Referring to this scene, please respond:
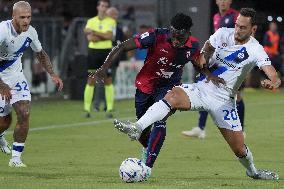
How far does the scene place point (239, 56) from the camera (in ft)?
38.0

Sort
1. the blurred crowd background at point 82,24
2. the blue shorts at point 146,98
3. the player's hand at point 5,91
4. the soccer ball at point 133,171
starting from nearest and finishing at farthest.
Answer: the soccer ball at point 133,171
the blue shorts at point 146,98
the player's hand at point 5,91
the blurred crowd background at point 82,24

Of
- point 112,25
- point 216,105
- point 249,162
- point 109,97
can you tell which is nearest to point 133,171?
point 216,105

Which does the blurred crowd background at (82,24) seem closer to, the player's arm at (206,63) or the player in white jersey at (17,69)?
the player in white jersey at (17,69)

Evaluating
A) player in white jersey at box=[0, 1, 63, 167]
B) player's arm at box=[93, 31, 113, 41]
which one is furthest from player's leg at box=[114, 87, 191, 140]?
player's arm at box=[93, 31, 113, 41]

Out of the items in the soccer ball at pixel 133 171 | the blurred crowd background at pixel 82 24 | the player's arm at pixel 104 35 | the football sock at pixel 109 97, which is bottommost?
the blurred crowd background at pixel 82 24

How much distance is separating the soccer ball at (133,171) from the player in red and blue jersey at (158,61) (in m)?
0.29

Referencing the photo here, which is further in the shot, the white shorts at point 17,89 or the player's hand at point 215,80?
the white shorts at point 17,89

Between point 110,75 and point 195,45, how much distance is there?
10.6 metres

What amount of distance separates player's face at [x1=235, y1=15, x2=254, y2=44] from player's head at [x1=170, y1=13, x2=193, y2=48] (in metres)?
0.55

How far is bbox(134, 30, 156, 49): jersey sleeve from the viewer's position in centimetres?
1162

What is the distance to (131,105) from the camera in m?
25.9

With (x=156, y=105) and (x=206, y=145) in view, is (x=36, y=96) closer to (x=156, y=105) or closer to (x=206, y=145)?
(x=206, y=145)

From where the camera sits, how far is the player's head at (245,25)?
11367 millimetres

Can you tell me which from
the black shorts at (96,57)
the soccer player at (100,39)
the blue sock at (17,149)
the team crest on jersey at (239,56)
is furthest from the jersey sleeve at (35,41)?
the black shorts at (96,57)
